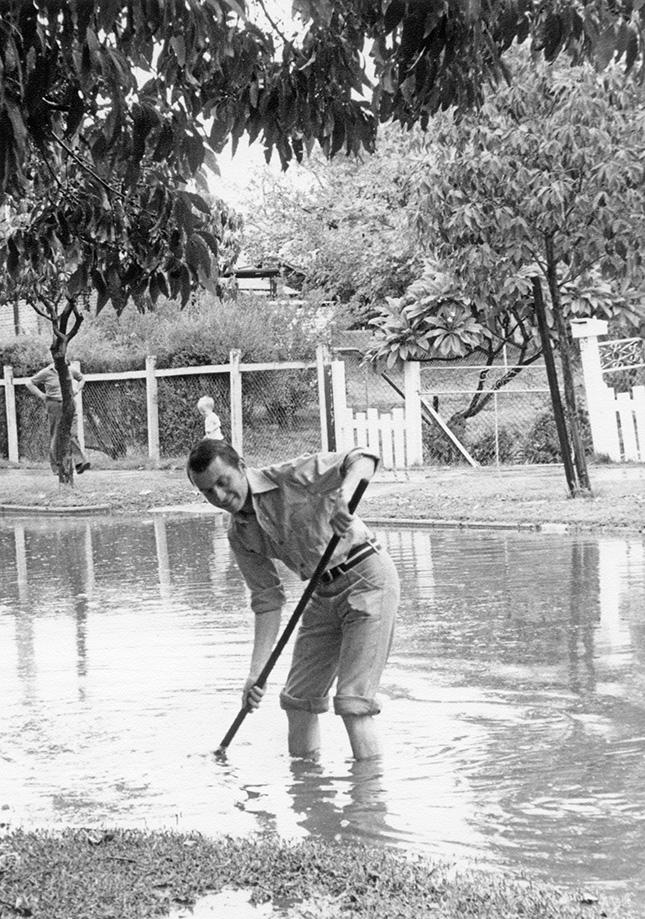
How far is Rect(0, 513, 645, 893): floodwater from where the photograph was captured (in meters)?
5.91

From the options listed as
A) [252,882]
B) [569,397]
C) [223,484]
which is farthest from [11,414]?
[252,882]

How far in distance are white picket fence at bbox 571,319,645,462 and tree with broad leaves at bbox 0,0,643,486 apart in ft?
50.1

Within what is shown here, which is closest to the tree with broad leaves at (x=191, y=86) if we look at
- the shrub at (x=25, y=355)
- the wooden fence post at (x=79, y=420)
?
the wooden fence post at (x=79, y=420)

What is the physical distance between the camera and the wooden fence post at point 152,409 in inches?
1059

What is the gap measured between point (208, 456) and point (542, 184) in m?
10.8

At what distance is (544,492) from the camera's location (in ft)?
59.7

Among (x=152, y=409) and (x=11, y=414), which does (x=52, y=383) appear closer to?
(x=152, y=409)

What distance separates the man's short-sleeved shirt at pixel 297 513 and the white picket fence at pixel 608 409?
603 inches

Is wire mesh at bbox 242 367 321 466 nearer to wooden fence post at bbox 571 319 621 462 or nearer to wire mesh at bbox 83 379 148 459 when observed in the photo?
wire mesh at bbox 83 379 148 459

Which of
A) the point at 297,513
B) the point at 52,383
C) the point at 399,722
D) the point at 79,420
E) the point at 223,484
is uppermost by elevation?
the point at 52,383

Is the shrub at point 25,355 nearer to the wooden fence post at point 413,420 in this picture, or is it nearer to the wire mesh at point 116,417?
the wire mesh at point 116,417

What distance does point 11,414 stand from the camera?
29.7 meters

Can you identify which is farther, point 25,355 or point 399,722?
point 25,355

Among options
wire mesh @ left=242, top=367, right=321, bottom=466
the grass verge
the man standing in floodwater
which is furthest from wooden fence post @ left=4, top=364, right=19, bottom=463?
the grass verge
